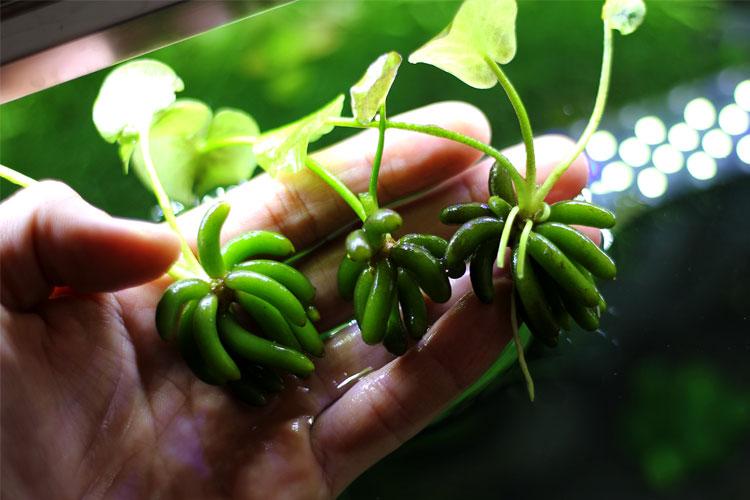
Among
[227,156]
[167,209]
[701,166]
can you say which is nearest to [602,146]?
[701,166]

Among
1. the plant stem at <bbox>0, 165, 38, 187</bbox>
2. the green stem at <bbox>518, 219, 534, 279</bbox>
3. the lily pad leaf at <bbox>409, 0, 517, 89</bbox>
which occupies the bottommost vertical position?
the green stem at <bbox>518, 219, 534, 279</bbox>

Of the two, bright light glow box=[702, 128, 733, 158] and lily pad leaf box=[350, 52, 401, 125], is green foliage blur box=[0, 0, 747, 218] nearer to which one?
bright light glow box=[702, 128, 733, 158]

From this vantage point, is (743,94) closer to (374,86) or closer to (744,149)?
(744,149)

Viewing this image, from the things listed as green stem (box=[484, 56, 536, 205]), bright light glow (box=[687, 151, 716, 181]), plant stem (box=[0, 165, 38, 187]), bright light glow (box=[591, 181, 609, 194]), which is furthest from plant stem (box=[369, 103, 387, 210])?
bright light glow (box=[687, 151, 716, 181])

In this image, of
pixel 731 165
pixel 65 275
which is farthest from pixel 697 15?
pixel 65 275

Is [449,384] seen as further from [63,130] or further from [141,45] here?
[63,130]
